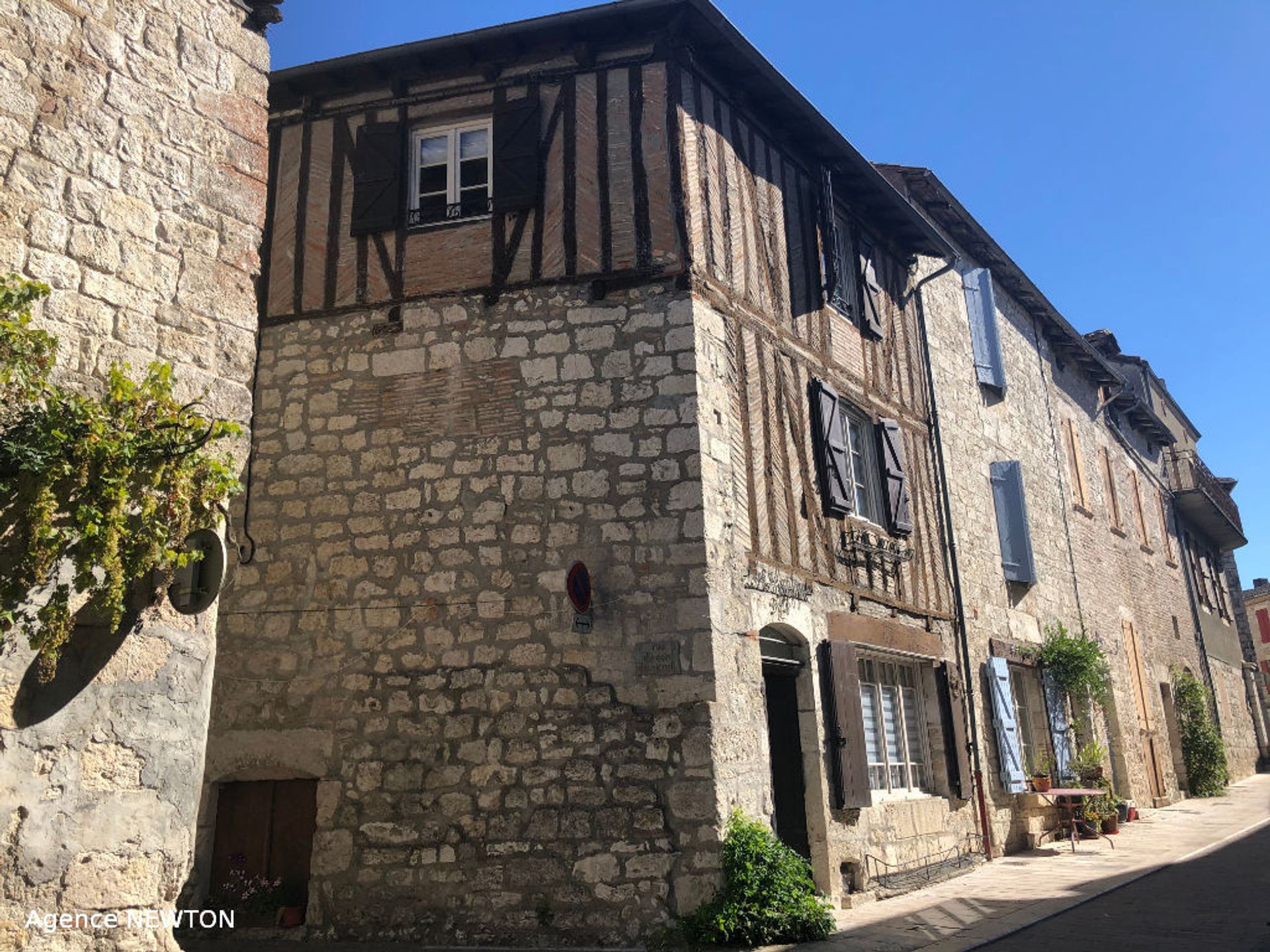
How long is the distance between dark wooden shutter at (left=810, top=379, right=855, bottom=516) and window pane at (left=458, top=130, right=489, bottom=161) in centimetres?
331

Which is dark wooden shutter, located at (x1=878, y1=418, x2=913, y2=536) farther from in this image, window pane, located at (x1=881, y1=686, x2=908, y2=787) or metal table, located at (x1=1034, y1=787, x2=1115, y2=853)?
metal table, located at (x1=1034, y1=787, x2=1115, y2=853)

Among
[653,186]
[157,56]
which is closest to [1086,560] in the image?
[653,186]

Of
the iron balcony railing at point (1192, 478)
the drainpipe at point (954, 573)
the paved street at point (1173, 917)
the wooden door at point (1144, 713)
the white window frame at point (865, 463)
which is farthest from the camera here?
the iron balcony railing at point (1192, 478)

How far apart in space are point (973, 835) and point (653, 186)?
6.62m

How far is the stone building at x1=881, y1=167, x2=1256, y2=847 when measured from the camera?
11.2m

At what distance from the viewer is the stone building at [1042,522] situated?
1120 centimetres

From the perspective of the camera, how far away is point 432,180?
8.11 meters

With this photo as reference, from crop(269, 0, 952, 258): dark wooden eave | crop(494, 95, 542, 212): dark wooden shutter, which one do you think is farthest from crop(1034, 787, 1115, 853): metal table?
crop(494, 95, 542, 212): dark wooden shutter

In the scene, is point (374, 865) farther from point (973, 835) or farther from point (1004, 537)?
point (1004, 537)

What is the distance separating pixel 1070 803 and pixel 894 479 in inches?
168

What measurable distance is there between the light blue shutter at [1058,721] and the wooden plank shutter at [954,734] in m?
2.48

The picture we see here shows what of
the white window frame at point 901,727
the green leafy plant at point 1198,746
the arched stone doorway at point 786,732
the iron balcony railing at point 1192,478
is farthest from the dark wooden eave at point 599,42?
the iron balcony railing at point 1192,478

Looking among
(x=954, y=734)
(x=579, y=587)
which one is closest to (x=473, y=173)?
(x=579, y=587)

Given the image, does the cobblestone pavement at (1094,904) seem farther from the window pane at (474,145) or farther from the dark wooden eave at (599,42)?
the dark wooden eave at (599,42)
